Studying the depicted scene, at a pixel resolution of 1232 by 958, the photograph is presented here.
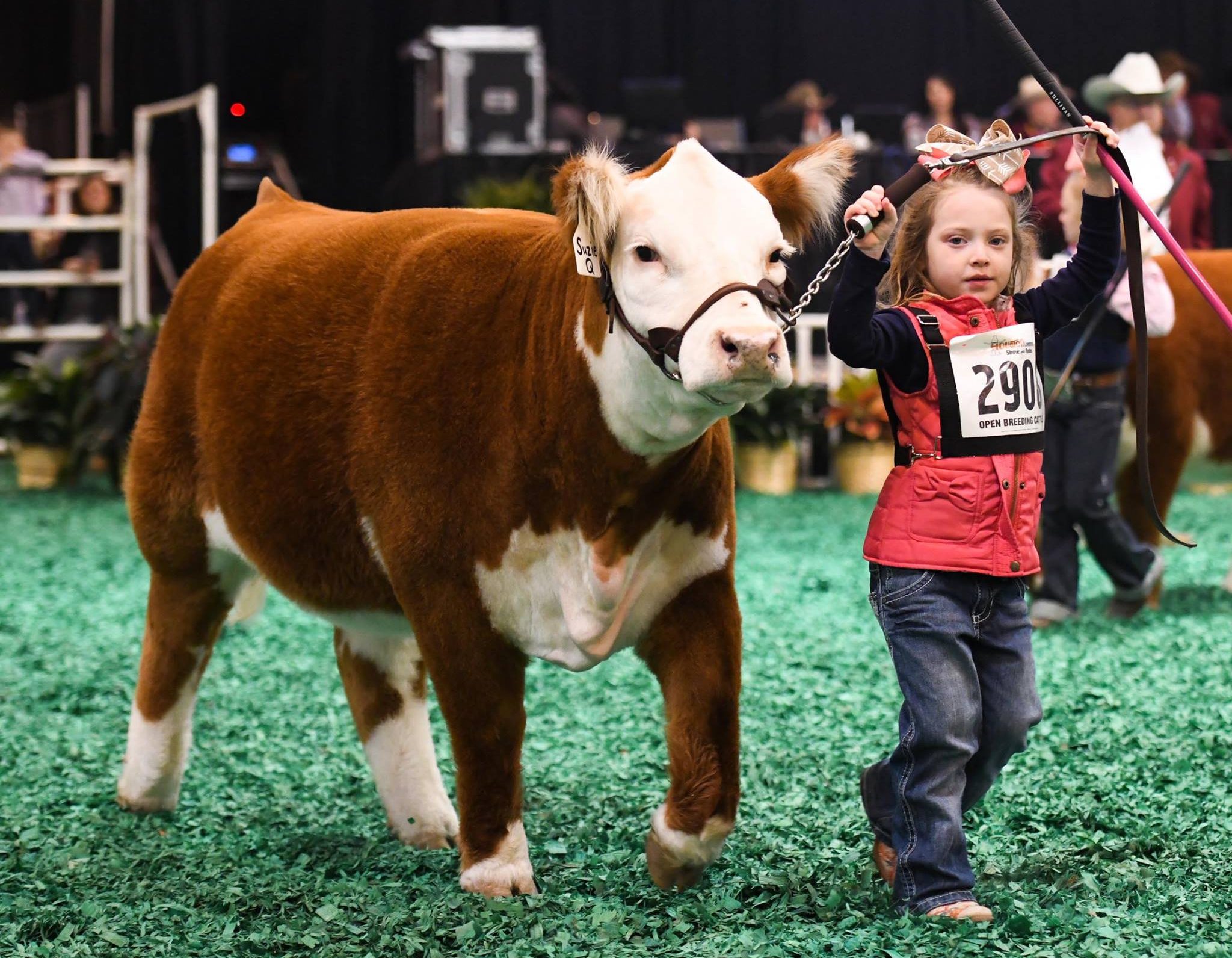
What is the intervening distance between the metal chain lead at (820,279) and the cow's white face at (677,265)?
0.05 m

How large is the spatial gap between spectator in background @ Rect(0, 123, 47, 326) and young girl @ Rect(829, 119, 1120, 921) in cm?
988

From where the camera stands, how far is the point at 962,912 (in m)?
2.36

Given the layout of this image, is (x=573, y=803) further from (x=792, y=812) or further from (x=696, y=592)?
(x=696, y=592)

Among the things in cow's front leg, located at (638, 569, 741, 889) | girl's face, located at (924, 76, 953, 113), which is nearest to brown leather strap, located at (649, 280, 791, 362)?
cow's front leg, located at (638, 569, 741, 889)

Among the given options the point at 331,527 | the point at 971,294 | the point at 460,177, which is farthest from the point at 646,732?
the point at 460,177

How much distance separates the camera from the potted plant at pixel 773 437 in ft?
31.1

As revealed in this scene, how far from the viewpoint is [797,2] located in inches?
591

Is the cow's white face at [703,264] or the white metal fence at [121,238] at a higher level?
the cow's white face at [703,264]

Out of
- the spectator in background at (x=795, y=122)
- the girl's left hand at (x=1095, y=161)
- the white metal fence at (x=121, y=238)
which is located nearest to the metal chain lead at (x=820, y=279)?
the girl's left hand at (x=1095, y=161)

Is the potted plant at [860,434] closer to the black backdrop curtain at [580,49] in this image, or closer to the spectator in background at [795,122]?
the spectator in background at [795,122]

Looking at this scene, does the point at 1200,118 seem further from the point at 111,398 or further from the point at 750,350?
the point at 750,350

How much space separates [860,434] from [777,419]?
0.54m

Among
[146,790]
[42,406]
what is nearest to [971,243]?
[146,790]

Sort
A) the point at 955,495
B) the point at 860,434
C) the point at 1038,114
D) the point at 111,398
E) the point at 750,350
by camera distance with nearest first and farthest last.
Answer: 1. the point at 750,350
2. the point at 955,495
3. the point at 111,398
4. the point at 860,434
5. the point at 1038,114
